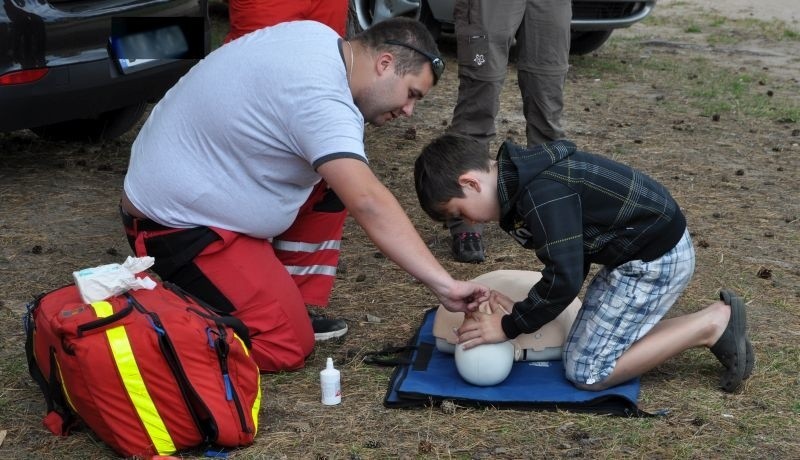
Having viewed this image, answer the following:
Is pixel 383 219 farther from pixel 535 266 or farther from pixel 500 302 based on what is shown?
pixel 535 266

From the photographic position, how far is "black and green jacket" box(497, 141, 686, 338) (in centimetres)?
333

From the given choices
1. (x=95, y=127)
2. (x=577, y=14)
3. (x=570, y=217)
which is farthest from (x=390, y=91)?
(x=577, y=14)

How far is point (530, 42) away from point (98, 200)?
247cm

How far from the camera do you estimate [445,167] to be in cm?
346

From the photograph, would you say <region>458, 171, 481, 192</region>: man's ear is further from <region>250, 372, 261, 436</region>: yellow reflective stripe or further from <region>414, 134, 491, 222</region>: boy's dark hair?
<region>250, 372, 261, 436</region>: yellow reflective stripe

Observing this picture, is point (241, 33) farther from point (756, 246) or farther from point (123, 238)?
point (756, 246)

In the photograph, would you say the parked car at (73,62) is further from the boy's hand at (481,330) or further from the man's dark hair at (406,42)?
the boy's hand at (481,330)

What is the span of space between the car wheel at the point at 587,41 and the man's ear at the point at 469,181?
6.79m

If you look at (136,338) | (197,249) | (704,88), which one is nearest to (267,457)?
(136,338)

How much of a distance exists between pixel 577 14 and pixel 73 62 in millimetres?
5198

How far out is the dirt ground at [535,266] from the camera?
3.32 meters

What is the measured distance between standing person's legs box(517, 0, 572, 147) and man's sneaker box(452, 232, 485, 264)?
25.2 inches

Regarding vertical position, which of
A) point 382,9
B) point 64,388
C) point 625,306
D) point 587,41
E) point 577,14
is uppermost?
point 64,388

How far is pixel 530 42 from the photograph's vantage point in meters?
5.12
